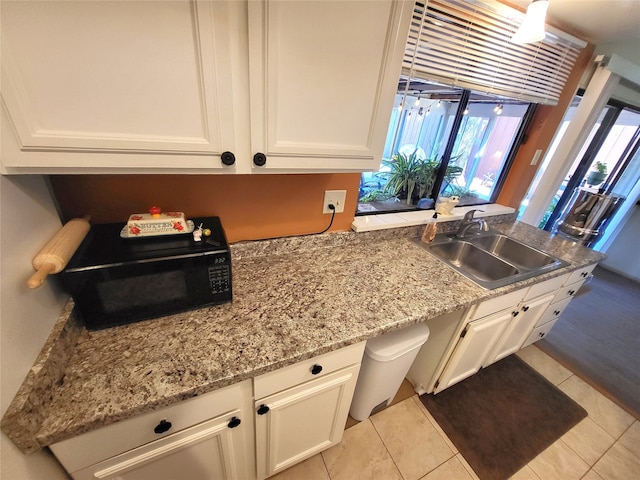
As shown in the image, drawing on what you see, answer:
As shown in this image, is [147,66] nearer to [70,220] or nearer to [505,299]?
[70,220]

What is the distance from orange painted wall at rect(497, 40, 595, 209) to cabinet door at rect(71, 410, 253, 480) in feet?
8.04

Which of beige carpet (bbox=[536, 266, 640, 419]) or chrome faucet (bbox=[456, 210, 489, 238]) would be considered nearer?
chrome faucet (bbox=[456, 210, 489, 238])

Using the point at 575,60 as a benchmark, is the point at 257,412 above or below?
below

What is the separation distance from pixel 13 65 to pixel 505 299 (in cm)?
188

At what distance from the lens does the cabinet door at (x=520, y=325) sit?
149 centimetres

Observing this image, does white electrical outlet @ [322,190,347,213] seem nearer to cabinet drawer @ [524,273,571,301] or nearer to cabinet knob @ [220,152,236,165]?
cabinet knob @ [220,152,236,165]

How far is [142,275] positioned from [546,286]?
2022 mm

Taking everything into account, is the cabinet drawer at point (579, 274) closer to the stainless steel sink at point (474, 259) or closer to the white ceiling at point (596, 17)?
the stainless steel sink at point (474, 259)

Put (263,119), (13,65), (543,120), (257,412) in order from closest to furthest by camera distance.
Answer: (13,65)
(263,119)
(257,412)
(543,120)

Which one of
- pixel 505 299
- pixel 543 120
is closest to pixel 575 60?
pixel 543 120

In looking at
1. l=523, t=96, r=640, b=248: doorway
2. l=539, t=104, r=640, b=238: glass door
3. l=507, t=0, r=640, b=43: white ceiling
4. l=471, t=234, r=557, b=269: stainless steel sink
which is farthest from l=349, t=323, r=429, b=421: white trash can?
l=539, t=104, r=640, b=238: glass door

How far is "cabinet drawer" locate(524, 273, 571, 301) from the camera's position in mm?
1428

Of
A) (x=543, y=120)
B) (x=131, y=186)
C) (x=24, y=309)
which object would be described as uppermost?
(x=543, y=120)

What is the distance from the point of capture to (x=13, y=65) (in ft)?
1.59
